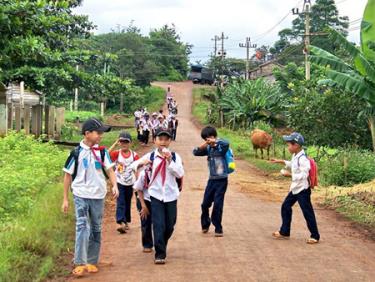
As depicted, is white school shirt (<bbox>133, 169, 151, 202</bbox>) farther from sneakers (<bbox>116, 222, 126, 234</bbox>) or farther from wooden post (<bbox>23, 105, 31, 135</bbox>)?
wooden post (<bbox>23, 105, 31, 135</bbox>)

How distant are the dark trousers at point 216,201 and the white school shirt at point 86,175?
2.49m

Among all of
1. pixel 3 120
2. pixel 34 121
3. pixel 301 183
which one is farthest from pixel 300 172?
pixel 34 121

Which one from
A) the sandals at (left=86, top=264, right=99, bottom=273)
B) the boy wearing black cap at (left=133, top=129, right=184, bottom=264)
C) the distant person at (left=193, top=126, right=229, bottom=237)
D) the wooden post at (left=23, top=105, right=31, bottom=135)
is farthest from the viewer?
the wooden post at (left=23, top=105, right=31, bottom=135)

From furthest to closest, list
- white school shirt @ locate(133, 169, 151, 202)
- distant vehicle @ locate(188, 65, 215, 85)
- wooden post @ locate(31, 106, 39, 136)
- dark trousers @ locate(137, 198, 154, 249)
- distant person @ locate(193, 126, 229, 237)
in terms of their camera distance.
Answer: distant vehicle @ locate(188, 65, 215, 85)
wooden post @ locate(31, 106, 39, 136)
distant person @ locate(193, 126, 229, 237)
dark trousers @ locate(137, 198, 154, 249)
white school shirt @ locate(133, 169, 151, 202)

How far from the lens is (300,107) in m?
18.8

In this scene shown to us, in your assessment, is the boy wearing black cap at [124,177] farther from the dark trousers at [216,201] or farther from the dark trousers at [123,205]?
the dark trousers at [216,201]

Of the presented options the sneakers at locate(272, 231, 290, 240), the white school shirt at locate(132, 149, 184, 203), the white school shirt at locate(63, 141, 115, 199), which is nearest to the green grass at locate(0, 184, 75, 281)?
the white school shirt at locate(63, 141, 115, 199)

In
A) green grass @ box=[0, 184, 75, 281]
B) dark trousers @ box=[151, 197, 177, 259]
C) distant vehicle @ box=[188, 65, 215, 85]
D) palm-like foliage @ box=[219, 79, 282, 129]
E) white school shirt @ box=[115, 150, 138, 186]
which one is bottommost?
green grass @ box=[0, 184, 75, 281]

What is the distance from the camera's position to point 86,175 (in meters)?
6.82

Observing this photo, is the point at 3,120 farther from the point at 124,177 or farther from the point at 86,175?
the point at 86,175

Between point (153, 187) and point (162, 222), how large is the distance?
1.49ft

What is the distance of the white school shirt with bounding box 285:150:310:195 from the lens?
8.68 meters

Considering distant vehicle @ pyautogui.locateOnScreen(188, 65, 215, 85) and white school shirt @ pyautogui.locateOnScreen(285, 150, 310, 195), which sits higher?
distant vehicle @ pyautogui.locateOnScreen(188, 65, 215, 85)

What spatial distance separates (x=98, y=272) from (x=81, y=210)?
2.52ft
